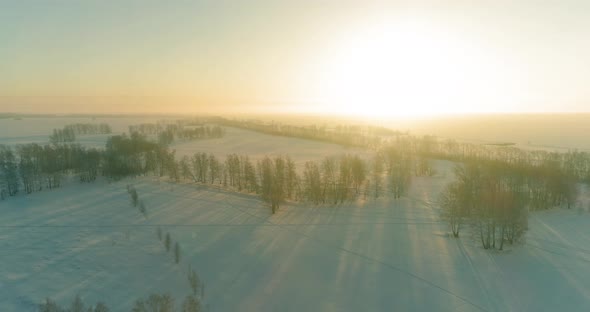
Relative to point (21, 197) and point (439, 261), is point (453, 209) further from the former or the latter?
point (21, 197)

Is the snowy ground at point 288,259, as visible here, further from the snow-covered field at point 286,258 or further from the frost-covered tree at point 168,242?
the frost-covered tree at point 168,242

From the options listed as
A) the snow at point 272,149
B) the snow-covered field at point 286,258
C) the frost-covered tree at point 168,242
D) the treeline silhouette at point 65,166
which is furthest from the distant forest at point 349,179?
the snow at point 272,149

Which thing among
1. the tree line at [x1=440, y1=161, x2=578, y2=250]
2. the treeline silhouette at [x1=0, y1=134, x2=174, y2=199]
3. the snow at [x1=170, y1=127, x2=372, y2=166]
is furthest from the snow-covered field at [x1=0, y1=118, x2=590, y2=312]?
the snow at [x1=170, y1=127, x2=372, y2=166]

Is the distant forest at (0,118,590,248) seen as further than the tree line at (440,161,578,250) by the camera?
Yes

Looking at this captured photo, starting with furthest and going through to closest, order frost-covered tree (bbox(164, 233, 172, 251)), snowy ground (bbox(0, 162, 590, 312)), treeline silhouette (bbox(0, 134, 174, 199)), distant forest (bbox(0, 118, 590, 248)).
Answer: treeline silhouette (bbox(0, 134, 174, 199)) → distant forest (bbox(0, 118, 590, 248)) → frost-covered tree (bbox(164, 233, 172, 251)) → snowy ground (bbox(0, 162, 590, 312))

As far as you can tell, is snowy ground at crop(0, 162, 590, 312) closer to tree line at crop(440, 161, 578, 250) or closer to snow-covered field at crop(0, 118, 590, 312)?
snow-covered field at crop(0, 118, 590, 312)

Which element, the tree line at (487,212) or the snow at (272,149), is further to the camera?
the snow at (272,149)

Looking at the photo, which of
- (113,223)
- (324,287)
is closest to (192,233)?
(113,223)

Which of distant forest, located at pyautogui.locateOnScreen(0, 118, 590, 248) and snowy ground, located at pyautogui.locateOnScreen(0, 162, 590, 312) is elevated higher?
distant forest, located at pyautogui.locateOnScreen(0, 118, 590, 248)

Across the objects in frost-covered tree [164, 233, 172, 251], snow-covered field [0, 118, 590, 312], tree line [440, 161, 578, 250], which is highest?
tree line [440, 161, 578, 250]
